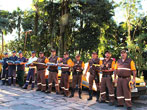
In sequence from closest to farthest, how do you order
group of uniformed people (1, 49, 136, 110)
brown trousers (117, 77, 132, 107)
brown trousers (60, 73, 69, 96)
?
brown trousers (117, 77, 132, 107) < group of uniformed people (1, 49, 136, 110) < brown trousers (60, 73, 69, 96)

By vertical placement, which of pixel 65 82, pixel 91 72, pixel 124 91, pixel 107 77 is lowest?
pixel 124 91

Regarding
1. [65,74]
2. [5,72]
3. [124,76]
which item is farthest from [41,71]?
[124,76]

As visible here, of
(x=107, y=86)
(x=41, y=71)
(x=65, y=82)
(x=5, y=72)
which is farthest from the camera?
(x=5, y=72)

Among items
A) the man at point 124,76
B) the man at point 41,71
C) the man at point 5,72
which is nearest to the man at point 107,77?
the man at point 124,76

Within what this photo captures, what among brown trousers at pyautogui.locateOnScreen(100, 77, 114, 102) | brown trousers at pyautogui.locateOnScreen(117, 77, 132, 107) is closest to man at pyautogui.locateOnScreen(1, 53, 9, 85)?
brown trousers at pyautogui.locateOnScreen(100, 77, 114, 102)

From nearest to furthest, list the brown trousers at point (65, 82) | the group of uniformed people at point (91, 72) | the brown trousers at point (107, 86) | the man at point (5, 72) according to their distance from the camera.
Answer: the group of uniformed people at point (91, 72)
the brown trousers at point (107, 86)
the brown trousers at point (65, 82)
the man at point (5, 72)

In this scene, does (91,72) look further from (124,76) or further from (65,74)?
(124,76)

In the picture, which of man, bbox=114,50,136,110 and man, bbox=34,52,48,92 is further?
man, bbox=34,52,48,92

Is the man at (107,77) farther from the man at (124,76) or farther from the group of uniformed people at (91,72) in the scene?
the man at (124,76)

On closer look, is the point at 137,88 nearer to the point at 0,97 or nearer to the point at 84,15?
the point at 0,97

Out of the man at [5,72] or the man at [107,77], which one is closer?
the man at [107,77]

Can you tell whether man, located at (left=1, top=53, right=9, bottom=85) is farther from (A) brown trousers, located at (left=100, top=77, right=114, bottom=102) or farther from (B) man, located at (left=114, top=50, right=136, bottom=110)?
(B) man, located at (left=114, top=50, right=136, bottom=110)

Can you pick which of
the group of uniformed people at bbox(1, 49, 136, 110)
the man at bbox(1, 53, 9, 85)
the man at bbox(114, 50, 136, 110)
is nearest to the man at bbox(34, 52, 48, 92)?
the group of uniformed people at bbox(1, 49, 136, 110)


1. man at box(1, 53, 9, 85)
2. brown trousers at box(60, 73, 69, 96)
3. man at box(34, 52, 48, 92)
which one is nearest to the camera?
brown trousers at box(60, 73, 69, 96)
